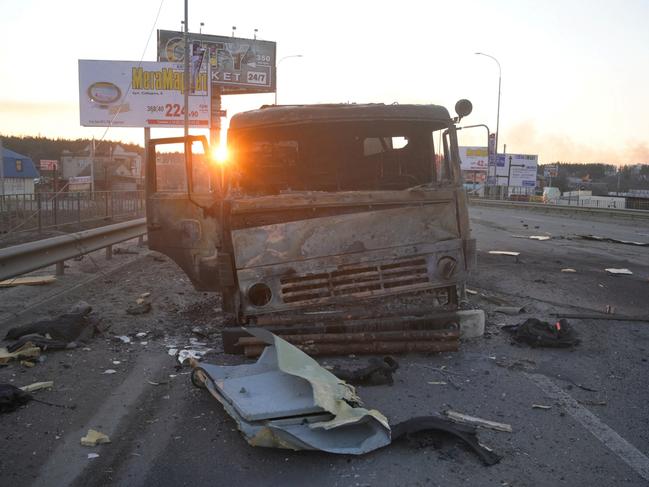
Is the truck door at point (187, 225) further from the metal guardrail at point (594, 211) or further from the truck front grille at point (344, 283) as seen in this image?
the metal guardrail at point (594, 211)

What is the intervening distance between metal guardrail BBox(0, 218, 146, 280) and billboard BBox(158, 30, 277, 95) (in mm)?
28892

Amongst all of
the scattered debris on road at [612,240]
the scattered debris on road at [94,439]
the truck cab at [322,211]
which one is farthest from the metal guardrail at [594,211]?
the scattered debris on road at [94,439]

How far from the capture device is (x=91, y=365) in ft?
17.0

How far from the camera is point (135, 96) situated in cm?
2897

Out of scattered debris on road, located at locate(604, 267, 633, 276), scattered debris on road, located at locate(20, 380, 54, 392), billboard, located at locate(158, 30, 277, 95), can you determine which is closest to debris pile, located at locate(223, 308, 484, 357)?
scattered debris on road, located at locate(20, 380, 54, 392)

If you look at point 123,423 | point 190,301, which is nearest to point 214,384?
point 123,423

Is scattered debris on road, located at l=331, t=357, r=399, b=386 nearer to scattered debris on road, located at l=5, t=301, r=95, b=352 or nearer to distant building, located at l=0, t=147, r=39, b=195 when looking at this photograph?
scattered debris on road, located at l=5, t=301, r=95, b=352

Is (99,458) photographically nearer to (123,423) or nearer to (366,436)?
(123,423)

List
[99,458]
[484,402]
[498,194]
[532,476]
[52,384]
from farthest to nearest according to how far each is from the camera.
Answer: [498,194], [52,384], [484,402], [99,458], [532,476]

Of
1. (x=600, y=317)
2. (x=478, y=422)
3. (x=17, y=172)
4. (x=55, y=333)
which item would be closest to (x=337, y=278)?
(x=478, y=422)

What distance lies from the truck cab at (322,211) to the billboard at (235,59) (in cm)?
3266

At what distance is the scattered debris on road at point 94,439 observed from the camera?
141 inches

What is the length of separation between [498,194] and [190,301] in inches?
2625

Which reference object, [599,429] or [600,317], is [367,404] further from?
[600,317]
